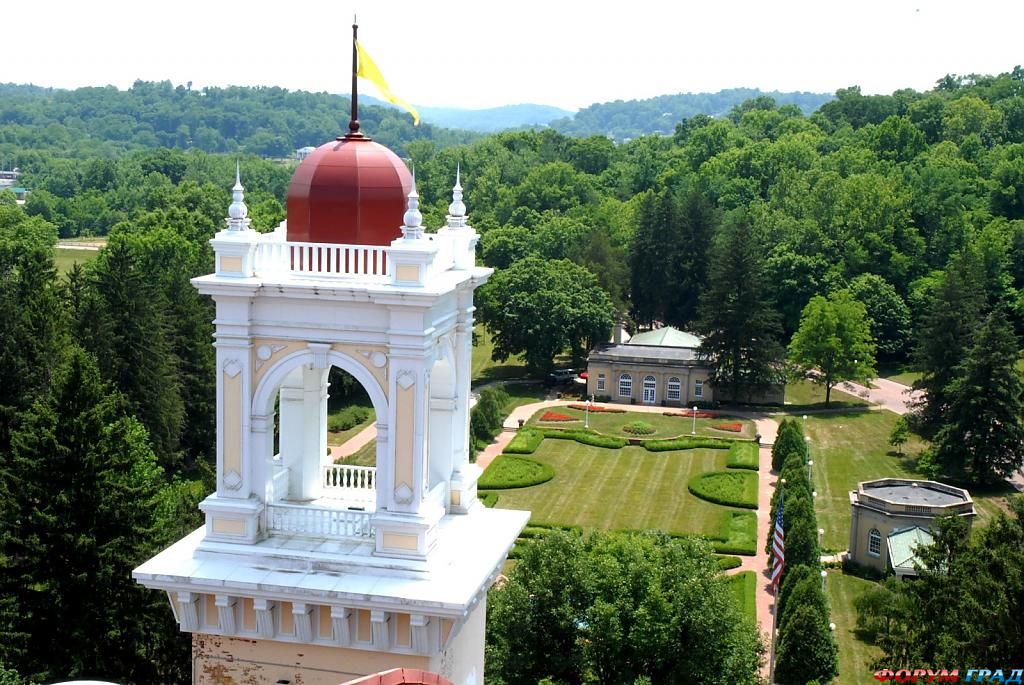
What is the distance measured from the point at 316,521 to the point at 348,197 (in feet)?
12.9

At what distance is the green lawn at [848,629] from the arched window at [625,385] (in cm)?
3000

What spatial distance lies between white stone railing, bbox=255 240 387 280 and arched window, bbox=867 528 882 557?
40.8 meters

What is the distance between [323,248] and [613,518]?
43.7 metres

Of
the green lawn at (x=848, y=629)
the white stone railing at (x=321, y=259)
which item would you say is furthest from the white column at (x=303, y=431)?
the green lawn at (x=848, y=629)

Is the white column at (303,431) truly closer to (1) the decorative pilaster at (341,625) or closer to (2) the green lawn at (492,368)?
(1) the decorative pilaster at (341,625)

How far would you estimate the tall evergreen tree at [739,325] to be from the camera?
7900 centimetres

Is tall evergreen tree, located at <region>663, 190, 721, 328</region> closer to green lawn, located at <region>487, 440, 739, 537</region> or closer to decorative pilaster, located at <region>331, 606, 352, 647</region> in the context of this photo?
green lawn, located at <region>487, 440, 739, 537</region>

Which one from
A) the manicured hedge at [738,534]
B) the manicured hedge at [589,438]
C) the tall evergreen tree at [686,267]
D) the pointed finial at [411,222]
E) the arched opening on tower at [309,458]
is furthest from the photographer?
the tall evergreen tree at [686,267]

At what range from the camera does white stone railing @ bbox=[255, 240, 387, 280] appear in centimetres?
1548

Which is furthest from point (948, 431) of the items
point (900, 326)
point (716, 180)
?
point (716, 180)

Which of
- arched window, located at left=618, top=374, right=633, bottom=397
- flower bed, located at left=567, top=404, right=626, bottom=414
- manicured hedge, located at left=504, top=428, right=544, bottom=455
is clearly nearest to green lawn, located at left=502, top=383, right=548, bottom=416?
flower bed, located at left=567, top=404, right=626, bottom=414

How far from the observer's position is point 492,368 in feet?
293

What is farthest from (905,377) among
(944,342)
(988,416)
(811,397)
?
(988,416)

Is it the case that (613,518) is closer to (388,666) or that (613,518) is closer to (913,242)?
(388,666)
